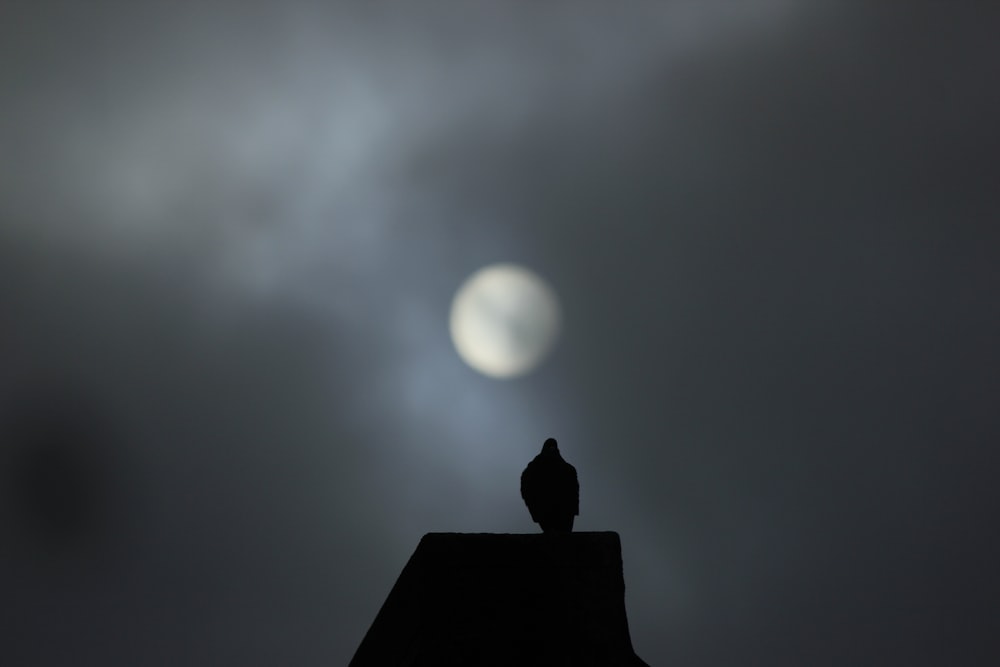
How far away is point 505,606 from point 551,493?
1.52 m

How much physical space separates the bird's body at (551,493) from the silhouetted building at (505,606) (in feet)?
3.99

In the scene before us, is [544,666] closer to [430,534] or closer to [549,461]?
[430,534]

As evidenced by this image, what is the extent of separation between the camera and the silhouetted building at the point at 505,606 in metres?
4.36

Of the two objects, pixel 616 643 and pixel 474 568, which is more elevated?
pixel 474 568

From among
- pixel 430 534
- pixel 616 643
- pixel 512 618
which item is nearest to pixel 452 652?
pixel 512 618

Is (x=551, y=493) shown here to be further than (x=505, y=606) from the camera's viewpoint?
Yes

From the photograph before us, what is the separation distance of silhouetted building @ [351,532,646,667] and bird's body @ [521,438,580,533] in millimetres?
1216

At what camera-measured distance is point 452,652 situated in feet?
14.4

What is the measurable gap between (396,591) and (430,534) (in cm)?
43

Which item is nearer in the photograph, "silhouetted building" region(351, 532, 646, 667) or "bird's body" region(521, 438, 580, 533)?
"silhouetted building" region(351, 532, 646, 667)

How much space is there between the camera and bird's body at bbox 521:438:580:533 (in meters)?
5.91

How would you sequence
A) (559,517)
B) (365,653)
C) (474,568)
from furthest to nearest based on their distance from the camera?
(559,517), (474,568), (365,653)

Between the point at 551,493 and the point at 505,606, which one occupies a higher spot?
the point at 551,493

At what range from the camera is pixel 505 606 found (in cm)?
453
